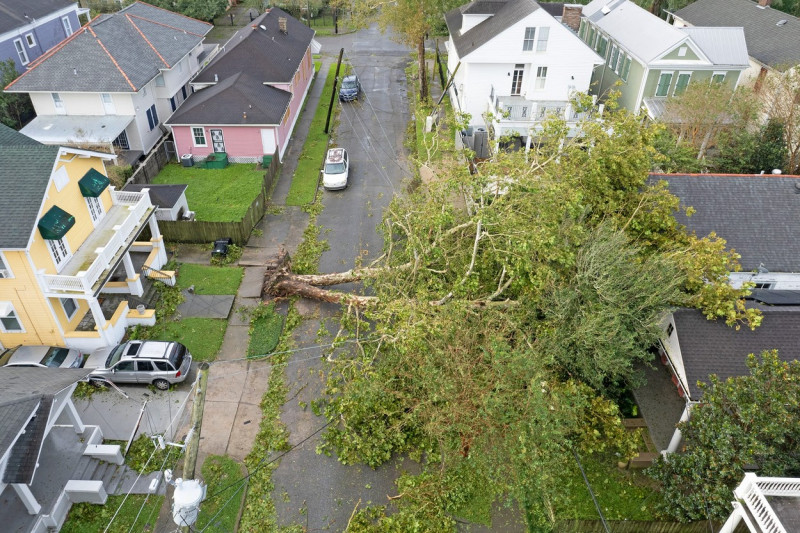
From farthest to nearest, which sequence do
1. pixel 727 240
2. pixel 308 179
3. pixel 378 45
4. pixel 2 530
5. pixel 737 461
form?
pixel 378 45, pixel 308 179, pixel 727 240, pixel 2 530, pixel 737 461

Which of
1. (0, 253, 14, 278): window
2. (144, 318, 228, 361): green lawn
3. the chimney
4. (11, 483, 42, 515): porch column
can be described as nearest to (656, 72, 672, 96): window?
the chimney

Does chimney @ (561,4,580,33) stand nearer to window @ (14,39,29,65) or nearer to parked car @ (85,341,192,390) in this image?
parked car @ (85,341,192,390)

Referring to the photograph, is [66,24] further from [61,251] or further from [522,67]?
[522,67]

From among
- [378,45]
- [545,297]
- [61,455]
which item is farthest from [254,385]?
[378,45]

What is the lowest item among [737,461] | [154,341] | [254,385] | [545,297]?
[254,385]

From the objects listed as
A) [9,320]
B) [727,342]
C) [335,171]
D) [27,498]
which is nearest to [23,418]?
[27,498]

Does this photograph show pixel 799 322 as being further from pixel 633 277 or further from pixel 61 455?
pixel 61 455

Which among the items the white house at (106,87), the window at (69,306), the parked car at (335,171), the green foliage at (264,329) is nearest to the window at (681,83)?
the parked car at (335,171)

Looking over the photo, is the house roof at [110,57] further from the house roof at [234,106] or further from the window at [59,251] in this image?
the window at [59,251]
